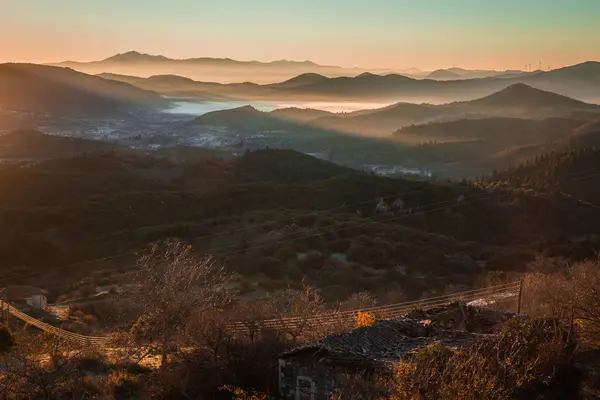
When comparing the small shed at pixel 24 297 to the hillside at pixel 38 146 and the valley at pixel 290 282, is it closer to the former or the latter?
the valley at pixel 290 282

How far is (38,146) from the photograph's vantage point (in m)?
128

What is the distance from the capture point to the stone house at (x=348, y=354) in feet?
39.7

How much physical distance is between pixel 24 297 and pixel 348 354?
898 inches

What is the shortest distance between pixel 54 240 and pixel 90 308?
78.4ft

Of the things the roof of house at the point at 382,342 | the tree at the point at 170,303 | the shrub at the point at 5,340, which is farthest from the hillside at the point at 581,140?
the shrub at the point at 5,340

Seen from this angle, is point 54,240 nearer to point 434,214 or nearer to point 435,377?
point 434,214

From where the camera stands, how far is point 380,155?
6841 inches

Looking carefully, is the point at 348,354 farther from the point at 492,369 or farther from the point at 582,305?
the point at 582,305

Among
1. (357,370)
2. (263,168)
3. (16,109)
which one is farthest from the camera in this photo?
(16,109)

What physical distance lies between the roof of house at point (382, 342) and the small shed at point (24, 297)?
19.7 metres

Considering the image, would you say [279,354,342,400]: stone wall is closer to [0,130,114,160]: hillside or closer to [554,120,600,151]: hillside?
[0,130,114,160]: hillside

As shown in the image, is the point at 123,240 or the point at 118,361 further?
the point at 123,240

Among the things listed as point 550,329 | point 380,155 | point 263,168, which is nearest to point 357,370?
point 550,329

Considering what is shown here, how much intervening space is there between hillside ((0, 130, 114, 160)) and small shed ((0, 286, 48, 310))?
311ft
